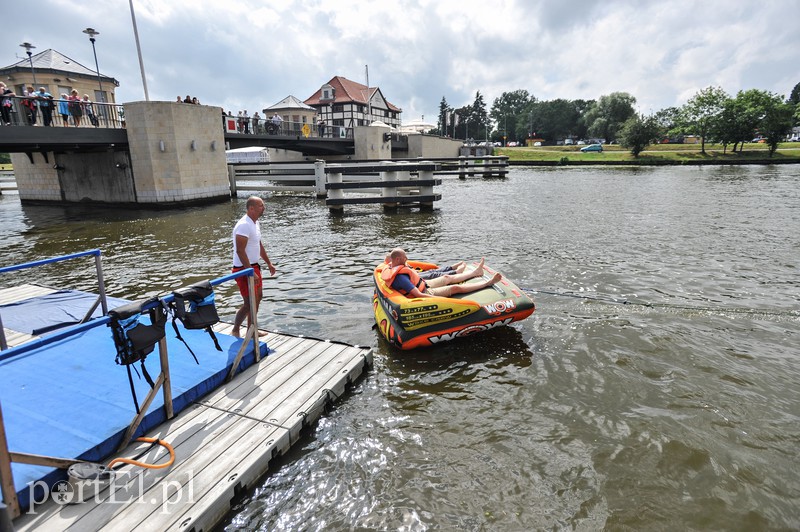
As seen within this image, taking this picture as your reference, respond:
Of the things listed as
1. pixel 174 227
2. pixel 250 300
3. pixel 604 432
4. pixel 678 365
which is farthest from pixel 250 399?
pixel 174 227

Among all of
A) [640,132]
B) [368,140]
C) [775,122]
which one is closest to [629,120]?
[640,132]

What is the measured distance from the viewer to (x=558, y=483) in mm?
4215

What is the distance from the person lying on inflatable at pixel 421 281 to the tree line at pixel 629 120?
66475mm

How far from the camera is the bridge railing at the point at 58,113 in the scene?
18.0 m

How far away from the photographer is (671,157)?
202 ft

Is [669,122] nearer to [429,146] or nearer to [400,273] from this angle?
[429,146]

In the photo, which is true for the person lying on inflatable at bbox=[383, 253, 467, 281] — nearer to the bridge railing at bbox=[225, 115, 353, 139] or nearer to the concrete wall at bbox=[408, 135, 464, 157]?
the bridge railing at bbox=[225, 115, 353, 139]

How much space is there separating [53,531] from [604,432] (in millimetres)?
4992

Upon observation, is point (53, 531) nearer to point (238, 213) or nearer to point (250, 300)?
point (250, 300)

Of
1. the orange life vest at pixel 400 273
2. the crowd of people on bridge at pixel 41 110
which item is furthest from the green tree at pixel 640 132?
the orange life vest at pixel 400 273

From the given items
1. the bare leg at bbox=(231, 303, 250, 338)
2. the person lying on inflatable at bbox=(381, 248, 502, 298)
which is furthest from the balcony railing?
the person lying on inflatable at bbox=(381, 248, 502, 298)

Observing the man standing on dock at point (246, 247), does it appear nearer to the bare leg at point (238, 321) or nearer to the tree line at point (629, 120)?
the bare leg at point (238, 321)

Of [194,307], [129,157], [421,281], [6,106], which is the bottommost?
[421,281]

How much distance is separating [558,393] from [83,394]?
5337 millimetres
